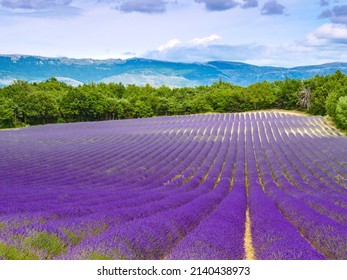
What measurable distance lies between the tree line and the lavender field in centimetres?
4638

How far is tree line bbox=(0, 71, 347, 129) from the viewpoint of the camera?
7138cm

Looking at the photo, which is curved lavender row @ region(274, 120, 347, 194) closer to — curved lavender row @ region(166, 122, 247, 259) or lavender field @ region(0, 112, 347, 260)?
lavender field @ region(0, 112, 347, 260)

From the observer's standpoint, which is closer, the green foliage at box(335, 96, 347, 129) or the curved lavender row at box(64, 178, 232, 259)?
the curved lavender row at box(64, 178, 232, 259)

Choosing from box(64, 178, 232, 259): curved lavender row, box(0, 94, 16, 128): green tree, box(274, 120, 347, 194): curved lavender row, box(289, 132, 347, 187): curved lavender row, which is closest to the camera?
box(64, 178, 232, 259): curved lavender row

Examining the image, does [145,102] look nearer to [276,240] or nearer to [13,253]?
[276,240]

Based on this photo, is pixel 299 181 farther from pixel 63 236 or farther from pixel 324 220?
pixel 63 236

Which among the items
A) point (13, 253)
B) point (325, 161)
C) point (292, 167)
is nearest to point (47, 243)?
point (13, 253)

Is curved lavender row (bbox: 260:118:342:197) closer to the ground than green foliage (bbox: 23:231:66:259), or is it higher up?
closer to the ground

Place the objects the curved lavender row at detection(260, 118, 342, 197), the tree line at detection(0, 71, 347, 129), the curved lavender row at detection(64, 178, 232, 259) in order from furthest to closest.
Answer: the tree line at detection(0, 71, 347, 129)
the curved lavender row at detection(260, 118, 342, 197)
the curved lavender row at detection(64, 178, 232, 259)

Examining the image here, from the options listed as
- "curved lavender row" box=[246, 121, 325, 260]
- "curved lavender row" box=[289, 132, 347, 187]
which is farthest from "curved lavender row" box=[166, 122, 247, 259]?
"curved lavender row" box=[289, 132, 347, 187]

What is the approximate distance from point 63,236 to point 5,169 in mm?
14699

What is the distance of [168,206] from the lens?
374 inches

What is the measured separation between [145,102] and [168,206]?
3080 inches

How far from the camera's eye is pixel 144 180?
55.6 ft
